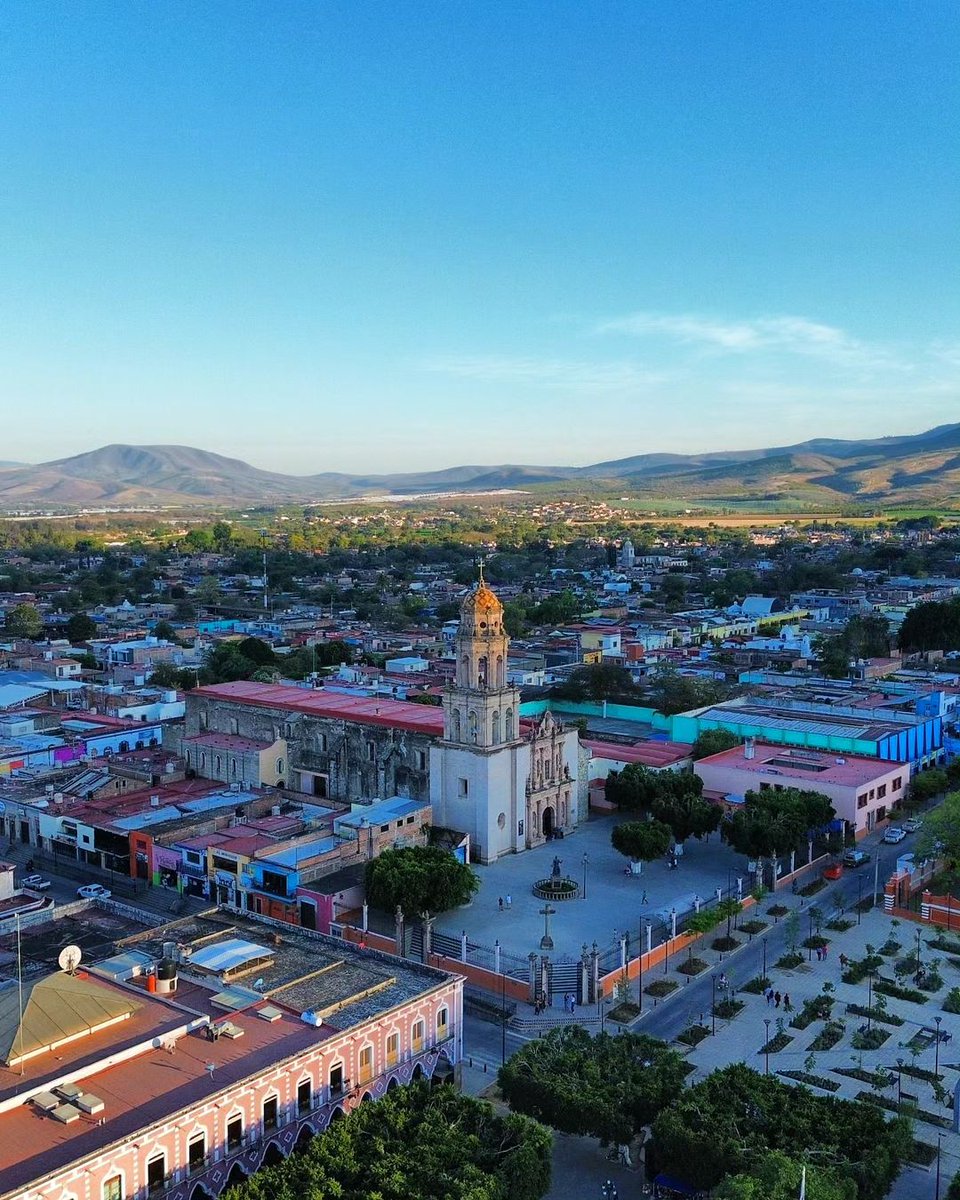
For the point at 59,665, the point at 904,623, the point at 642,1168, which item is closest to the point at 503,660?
the point at 642,1168

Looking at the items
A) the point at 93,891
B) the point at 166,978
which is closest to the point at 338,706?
the point at 93,891

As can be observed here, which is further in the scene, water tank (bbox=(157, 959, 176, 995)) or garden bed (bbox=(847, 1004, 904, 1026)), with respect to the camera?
garden bed (bbox=(847, 1004, 904, 1026))

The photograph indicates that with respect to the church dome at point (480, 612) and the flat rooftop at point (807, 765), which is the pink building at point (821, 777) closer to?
the flat rooftop at point (807, 765)

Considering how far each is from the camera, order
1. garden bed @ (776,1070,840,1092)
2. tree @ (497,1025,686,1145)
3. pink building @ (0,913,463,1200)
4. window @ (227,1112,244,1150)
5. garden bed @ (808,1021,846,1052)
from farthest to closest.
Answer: garden bed @ (808,1021,846,1052)
garden bed @ (776,1070,840,1092)
tree @ (497,1025,686,1145)
window @ (227,1112,244,1150)
pink building @ (0,913,463,1200)

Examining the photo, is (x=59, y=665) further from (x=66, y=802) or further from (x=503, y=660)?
(x=503, y=660)

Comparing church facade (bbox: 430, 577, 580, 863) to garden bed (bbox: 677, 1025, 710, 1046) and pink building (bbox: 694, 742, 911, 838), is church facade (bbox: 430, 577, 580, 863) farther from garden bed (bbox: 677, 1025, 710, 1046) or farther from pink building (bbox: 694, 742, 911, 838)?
garden bed (bbox: 677, 1025, 710, 1046)

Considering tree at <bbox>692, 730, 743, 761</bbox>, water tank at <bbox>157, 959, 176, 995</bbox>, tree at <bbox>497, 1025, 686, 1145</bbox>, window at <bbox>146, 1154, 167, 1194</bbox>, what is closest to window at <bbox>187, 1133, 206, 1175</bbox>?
window at <bbox>146, 1154, 167, 1194</bbox>

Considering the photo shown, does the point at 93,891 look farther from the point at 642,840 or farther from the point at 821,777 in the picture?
the point at 821,777
